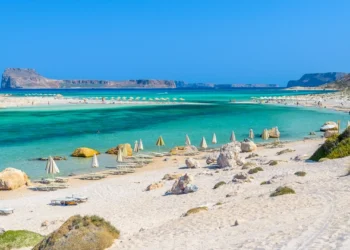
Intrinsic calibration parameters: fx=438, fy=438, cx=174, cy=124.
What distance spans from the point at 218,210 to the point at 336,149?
10063 millimetres

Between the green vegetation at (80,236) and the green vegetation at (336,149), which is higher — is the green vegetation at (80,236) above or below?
below

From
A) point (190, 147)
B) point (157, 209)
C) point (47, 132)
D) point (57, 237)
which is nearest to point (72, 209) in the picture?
point (157, 209)

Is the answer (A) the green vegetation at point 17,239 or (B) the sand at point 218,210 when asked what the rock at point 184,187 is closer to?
(B) the sand at point 218,210

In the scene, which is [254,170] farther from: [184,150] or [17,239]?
[17,239]

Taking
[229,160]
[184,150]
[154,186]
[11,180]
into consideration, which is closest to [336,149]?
[229,160]

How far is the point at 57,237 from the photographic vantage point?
9562 millimetres

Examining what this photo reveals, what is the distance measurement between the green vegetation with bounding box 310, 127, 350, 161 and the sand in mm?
1123

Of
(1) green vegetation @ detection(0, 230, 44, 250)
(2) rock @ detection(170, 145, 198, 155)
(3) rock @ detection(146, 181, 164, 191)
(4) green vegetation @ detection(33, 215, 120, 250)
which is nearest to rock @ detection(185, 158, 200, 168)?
(3) rock @ detection(146, 181, 164, 191)

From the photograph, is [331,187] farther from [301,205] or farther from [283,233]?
[283,233]

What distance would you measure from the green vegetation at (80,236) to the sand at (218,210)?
374 mm

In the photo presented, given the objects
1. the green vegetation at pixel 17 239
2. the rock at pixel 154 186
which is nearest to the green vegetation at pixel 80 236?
the green vegetation at pixel 17 239

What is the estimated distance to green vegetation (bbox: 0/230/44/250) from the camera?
11.0 meters

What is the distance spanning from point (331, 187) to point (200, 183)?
5.57 metres

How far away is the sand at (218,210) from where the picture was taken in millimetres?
8883
